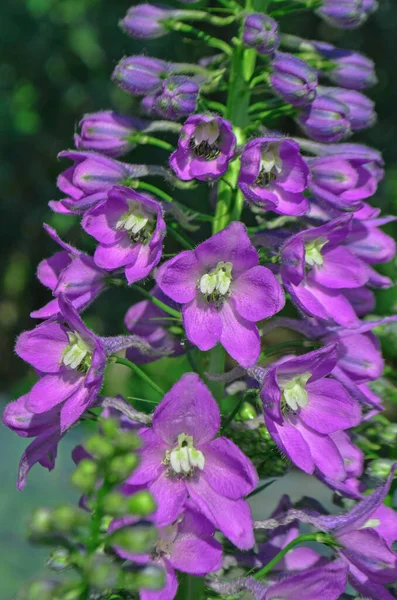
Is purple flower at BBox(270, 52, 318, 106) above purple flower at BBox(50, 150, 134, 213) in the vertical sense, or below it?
above

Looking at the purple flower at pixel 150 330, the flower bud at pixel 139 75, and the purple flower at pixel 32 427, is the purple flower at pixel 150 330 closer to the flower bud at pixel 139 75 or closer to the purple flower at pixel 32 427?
the purple flower at pixel 32 427

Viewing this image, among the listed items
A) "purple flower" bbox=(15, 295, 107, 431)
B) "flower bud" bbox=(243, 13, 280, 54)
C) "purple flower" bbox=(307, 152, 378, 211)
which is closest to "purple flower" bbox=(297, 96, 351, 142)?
"purple flower" bbox=(307, 152, 378, 211)

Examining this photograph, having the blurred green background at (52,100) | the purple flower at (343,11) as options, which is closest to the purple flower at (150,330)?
the purple flower at (343,11)

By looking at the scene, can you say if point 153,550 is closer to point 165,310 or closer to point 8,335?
point 165,310

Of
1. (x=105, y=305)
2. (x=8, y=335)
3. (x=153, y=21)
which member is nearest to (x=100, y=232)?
(x=153, y=21)

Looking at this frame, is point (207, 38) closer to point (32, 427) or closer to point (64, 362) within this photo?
point (64, 362)

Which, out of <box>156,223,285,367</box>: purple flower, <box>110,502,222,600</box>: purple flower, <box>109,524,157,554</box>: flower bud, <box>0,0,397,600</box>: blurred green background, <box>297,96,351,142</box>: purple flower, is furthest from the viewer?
<box>0,0,397,600</box>: blurred green background

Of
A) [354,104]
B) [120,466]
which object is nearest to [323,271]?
[354,104]

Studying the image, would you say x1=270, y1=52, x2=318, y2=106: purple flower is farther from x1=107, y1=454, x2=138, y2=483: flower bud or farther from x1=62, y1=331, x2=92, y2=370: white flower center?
x1=107, y1=454, x2=138, y2=483: flower bud
